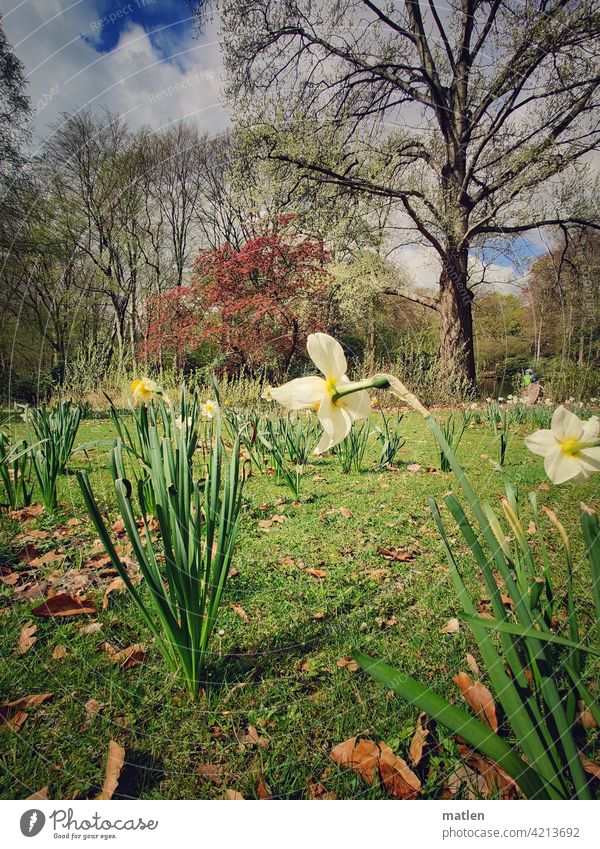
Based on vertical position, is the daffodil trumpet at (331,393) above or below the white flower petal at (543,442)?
above

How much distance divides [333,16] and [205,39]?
0.53 meters

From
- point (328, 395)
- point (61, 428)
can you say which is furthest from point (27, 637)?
point (328, 395)

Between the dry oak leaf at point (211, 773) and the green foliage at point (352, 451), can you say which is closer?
the dry oak leaf at point (211, 773)

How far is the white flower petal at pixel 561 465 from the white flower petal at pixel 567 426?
3 centimetres

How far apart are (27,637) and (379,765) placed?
925 mm

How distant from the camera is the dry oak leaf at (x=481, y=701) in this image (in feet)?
2.35

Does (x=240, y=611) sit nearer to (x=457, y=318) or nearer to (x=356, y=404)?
(x=356, y=404)

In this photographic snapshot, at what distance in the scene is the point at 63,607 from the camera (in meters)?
1.07

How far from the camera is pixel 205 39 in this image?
117 cm

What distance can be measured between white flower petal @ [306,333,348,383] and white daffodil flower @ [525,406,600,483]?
0.33 meters

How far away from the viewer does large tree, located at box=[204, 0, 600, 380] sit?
1263 millimetres

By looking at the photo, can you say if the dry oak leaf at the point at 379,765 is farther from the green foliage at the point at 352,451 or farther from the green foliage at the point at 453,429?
the green foliage at the point at 352,451

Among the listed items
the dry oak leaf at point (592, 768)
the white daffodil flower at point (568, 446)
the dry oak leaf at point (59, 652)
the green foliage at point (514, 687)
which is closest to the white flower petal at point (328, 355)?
the green foliage at point (514, 687)
